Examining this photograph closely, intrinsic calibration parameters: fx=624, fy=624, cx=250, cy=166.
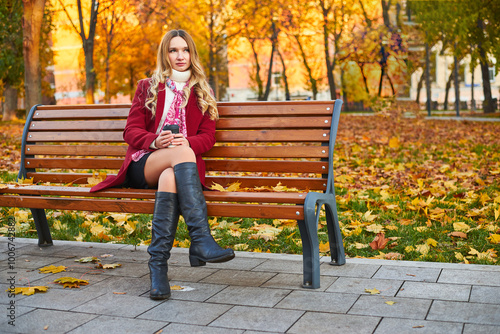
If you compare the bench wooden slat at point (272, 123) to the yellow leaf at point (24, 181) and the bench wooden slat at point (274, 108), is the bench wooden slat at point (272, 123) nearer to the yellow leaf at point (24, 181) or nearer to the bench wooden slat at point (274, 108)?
the bench wooden slat at point (274, 108)

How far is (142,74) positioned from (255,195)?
3584 centimetres

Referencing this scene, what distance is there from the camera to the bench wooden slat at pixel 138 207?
3.54 metres

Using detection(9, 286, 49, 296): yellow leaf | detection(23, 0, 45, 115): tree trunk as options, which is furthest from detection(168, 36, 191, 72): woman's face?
detection(23, 0, 45, 115): tree trunk

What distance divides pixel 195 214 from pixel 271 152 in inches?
36.7

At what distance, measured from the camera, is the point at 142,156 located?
411 cm

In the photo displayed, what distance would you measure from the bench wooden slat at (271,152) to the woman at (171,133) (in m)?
0.20

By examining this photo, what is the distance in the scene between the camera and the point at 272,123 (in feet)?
14.4

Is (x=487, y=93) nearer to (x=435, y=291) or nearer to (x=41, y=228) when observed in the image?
(x=41, y=228)

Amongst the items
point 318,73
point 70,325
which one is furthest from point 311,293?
point 318,73

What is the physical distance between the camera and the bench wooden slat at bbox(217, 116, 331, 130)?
424 cm

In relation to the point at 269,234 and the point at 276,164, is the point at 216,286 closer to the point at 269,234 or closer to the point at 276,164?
the point at 276,164

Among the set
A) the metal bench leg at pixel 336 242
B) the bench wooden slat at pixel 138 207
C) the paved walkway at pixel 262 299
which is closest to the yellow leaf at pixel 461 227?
the paved walkway at pixel 262 299

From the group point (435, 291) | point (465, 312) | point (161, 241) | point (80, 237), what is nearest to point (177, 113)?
point (161, 241)

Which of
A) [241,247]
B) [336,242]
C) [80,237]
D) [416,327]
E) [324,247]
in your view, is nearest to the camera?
[416,327]
